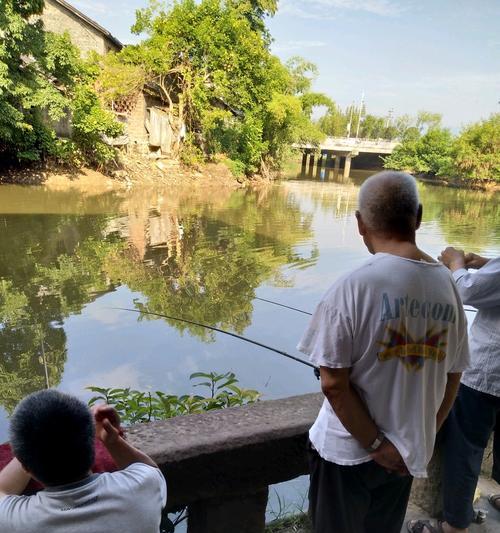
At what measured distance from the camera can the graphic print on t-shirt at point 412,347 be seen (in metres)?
1.20

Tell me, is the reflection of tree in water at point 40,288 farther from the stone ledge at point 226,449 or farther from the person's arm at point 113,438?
the person's arm at point 113,438

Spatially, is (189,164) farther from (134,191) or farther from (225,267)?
(225,267)

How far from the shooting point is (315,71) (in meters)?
34.7

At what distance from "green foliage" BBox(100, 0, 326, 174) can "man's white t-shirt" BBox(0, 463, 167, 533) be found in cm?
1988

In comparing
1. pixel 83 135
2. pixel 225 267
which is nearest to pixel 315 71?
pixel 83 135

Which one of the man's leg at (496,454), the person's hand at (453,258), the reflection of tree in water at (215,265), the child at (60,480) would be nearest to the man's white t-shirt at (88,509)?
the child at (60,480)

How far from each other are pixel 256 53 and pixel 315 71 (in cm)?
1653

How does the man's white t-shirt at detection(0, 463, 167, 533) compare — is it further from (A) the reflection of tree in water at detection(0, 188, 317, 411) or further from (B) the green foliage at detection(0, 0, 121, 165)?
(B) the green foliage at detection(0, 0, 121, 165)

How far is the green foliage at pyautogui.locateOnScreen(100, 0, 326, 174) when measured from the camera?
62.6ft

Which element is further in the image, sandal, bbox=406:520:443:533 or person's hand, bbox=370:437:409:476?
sandal, bbox=406:520:443:533

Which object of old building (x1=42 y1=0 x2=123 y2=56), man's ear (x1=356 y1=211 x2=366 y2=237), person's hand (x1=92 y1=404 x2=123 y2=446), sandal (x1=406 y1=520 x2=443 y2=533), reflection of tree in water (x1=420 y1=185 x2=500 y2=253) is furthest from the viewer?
old building (x1=42 y1=0 x2=123 y2=56)

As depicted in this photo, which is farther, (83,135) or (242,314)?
(83,135)

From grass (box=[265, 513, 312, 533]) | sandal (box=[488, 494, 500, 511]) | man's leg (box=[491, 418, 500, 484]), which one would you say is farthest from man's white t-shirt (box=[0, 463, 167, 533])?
sandal (box=[488, 494, 500, 511])

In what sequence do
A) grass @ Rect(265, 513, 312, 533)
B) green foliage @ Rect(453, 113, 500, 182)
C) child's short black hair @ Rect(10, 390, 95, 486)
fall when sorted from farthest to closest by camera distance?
green foliage @ Rect(453, 113, 500, 182) < grass @ Rect(265, 513, 312, 533) < child's short black hair @ Rect(10, 390, 95, 486)
